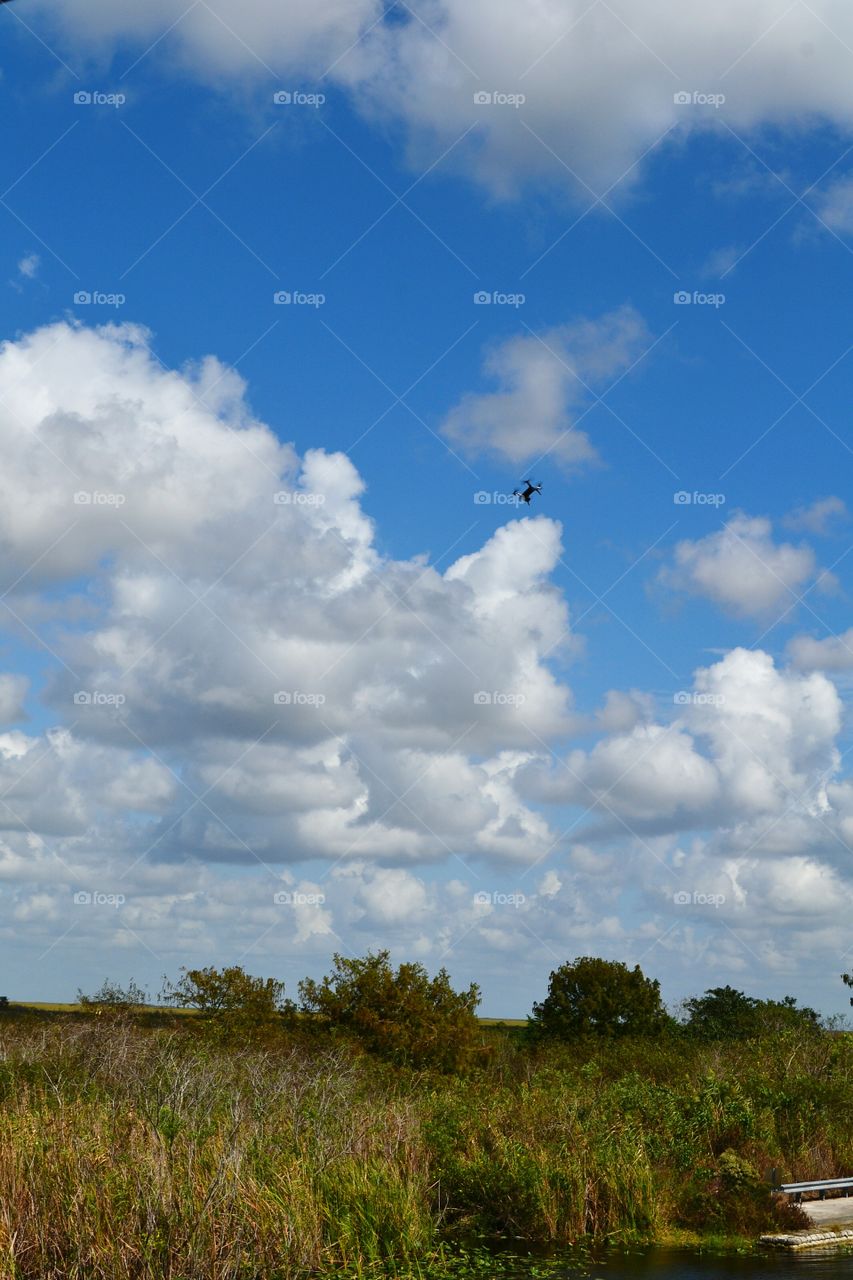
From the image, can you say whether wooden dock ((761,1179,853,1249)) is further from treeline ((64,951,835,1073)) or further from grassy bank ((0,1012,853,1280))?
treeline ((64,951,835,1073))

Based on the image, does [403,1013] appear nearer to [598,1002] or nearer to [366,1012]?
[366,1012]

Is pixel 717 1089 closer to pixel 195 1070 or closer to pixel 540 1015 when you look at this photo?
pixel 195 1070

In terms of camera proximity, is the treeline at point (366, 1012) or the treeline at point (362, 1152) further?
the treeline at point (366, 1012)

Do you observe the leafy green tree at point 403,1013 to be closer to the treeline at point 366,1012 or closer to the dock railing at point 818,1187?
the treeline at point 366,1012

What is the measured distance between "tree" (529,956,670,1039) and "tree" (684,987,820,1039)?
220cm

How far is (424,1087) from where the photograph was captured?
29.4m

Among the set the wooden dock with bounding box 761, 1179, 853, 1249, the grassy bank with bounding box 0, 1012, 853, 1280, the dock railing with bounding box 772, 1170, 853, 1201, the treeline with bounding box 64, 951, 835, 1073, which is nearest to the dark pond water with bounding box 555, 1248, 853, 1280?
the wooden dock with bounding box 761, 1179, 853, 1249

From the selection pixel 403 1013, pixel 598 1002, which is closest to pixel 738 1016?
pixel 598 1002

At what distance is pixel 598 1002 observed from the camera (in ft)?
197

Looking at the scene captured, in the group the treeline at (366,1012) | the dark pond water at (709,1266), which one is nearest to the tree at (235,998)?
the treeline at (366,1012)

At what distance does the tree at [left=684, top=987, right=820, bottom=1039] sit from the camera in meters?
51.4

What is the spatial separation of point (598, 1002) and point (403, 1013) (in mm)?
21943

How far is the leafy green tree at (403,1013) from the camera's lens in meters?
39.3

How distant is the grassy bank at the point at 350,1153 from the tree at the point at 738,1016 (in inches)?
797
